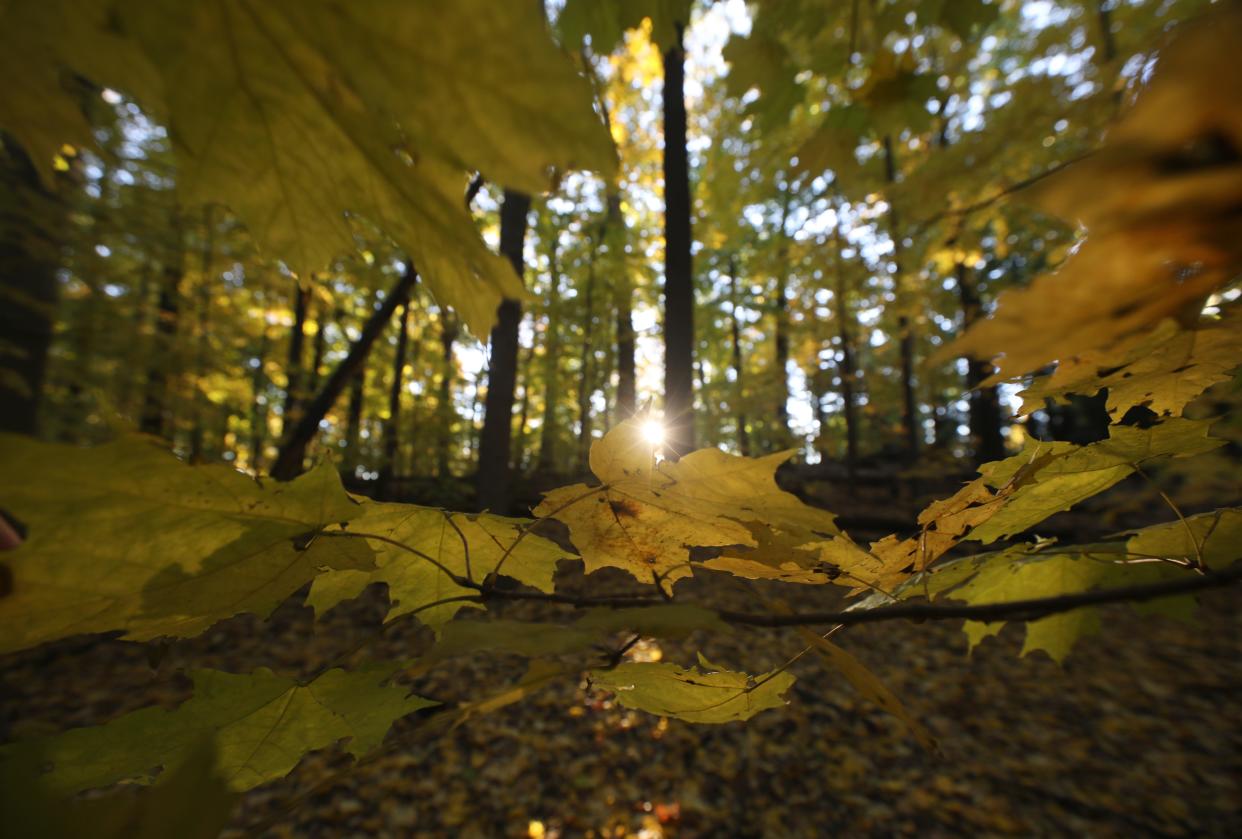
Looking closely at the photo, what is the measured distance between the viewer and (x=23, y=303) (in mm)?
3643

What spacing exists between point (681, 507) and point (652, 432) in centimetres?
10

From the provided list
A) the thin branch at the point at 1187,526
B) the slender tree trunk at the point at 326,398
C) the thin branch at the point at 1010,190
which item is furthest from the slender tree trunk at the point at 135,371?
the thin branch at the point at 1187,526

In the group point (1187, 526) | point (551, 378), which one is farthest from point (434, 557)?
point (551, 378)

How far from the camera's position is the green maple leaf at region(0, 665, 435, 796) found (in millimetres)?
611

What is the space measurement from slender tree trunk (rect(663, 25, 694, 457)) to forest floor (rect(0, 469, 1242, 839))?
6.96 feet

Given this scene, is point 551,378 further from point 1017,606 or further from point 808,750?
point 1017,606

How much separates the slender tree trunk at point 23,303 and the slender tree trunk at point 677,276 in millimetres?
4621

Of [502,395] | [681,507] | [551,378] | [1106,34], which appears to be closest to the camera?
[681,507]

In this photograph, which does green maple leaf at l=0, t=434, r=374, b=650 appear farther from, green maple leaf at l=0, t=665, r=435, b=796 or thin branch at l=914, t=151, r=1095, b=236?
thin branch at l=914, t=151, r=1095, b=236

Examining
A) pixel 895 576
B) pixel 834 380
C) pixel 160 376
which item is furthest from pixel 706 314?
pixel 895 576

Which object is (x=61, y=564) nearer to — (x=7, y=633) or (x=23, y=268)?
(x=7, y=633)

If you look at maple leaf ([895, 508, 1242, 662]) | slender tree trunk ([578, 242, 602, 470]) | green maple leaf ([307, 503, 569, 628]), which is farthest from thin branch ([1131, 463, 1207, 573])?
slender tree trunk ([578, 242, 602, 470])

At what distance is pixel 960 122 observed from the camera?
7664 millimetres

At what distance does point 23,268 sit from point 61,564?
514cm
